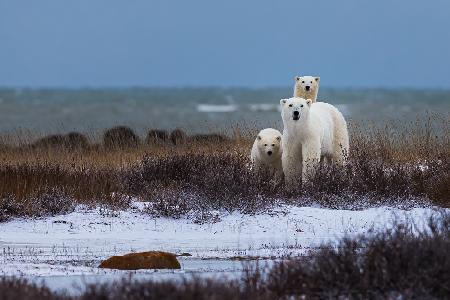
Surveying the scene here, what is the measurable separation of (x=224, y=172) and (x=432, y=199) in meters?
2.40

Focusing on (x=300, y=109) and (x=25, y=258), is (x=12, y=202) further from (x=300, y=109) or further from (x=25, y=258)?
(x=300, y=109)

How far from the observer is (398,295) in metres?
5.73

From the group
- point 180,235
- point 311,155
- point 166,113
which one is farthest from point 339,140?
point 166,113

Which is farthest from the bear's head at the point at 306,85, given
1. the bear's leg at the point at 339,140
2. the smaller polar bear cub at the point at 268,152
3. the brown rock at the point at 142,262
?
the brown rock at the point at 142,262

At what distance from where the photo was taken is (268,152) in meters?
12.6

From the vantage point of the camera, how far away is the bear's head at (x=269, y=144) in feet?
41.4

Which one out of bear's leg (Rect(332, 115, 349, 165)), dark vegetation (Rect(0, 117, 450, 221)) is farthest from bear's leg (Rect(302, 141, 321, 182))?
bear's leg (Rect(332, 115, 349, 165))

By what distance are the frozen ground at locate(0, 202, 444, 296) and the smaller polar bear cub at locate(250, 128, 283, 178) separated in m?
2.01

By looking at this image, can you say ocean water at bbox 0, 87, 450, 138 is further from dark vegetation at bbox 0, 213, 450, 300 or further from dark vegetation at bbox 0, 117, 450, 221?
dark vegetation at bbox 0, 213, 450, 300

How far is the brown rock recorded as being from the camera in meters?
7.66

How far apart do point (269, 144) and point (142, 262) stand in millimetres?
5205

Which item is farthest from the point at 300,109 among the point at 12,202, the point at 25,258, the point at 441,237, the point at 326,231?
the point at 441,237

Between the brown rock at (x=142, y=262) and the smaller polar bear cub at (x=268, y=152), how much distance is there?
4.79 meters

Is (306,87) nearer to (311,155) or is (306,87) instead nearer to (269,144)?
(269,144)
